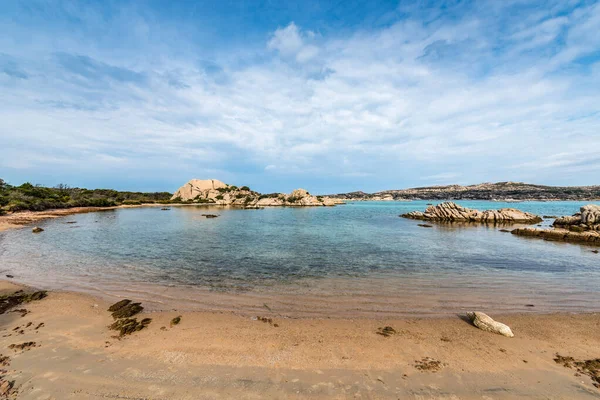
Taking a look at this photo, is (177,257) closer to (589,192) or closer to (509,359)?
(509,359)

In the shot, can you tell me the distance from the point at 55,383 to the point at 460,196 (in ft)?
618

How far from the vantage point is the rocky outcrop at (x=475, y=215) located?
1753 inches

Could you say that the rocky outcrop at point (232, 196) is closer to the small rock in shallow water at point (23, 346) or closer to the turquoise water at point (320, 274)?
the turquoise water at point (320, 274)

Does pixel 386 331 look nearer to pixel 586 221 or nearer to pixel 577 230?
pixel 577 230

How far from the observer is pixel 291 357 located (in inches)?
238

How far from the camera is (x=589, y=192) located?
131m


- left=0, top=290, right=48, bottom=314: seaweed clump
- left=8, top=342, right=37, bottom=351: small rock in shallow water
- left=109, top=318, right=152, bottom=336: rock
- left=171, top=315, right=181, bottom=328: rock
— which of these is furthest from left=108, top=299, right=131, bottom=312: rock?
left=0, top=290, right=48, bottom=314: seaweed clump

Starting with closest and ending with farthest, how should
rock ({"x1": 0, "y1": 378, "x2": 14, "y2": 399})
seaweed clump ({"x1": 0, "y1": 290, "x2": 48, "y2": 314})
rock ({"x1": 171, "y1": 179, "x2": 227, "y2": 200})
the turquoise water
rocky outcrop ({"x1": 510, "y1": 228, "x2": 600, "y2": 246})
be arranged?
rock ({"x1": 0, "y1": 378, "x2": 14, "y2": 399}) < seaweed clump ({"x1": 0, "y1": 290, "x2": 48, "y2": 314}) < the turquoise water < rocky outcrop ({"x1": 510, "y1": 228, "x2": 600, "y2": 246}) < rock ({"x1": 171, "y1": 179, "x2": 227, "y2": 200})

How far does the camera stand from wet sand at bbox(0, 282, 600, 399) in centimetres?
488

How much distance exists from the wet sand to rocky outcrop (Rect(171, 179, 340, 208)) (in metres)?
107

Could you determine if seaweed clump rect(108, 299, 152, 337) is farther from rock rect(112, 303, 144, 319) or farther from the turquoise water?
the turquoise water

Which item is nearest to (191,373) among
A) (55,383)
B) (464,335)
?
(55,383)

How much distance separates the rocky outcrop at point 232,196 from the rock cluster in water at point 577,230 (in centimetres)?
8936

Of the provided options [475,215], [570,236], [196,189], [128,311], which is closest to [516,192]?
[475,215]
